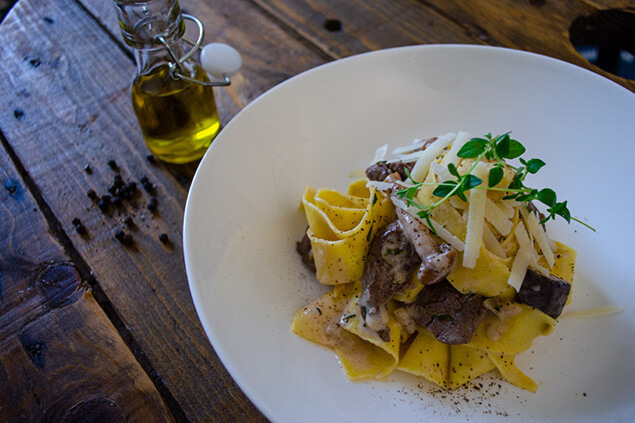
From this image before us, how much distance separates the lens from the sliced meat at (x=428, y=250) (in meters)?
2.00

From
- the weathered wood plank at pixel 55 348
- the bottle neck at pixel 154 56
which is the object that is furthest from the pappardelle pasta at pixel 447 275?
the bottle neck at pixel 154 56

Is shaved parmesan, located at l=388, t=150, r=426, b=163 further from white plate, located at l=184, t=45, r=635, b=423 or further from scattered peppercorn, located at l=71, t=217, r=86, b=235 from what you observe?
scattered peppercorn, located at l=71, t=217, r=86, b=235

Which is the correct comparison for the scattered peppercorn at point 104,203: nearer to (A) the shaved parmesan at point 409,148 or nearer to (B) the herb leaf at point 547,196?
(A) the shaved parmesan at point 409,148

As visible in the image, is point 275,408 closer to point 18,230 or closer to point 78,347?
point 78,347

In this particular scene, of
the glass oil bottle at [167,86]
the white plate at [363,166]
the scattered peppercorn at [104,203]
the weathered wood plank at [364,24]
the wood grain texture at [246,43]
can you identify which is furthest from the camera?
the weathered wood plank at [364,24]

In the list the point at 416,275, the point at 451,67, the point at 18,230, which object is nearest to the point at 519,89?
the point at 451,67

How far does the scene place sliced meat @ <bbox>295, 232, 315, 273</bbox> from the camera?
8.17ft

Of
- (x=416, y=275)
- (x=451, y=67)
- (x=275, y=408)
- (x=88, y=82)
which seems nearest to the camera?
(x=275, y=408)

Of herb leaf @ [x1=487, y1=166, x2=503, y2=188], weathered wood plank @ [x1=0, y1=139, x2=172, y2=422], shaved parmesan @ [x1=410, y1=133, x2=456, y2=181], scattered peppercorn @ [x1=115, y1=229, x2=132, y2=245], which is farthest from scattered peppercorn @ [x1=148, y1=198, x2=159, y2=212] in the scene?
herb leaf @ [x1=487, y1=166, x2=503, y2=188]

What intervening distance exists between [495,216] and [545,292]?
1.19 ft

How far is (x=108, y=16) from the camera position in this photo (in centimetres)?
388

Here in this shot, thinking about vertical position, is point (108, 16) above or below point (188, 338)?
above

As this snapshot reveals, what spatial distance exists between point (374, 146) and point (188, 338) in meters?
1.48

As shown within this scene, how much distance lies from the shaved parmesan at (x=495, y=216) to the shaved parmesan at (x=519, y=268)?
0.41 feet
